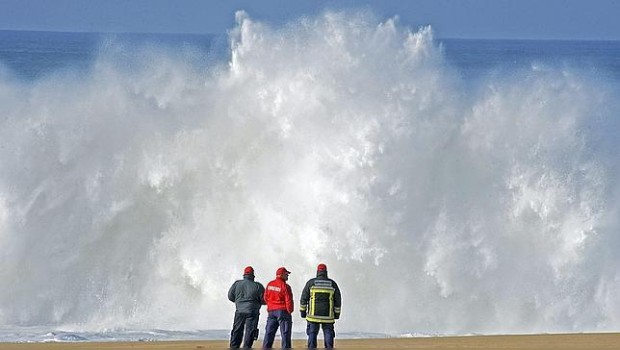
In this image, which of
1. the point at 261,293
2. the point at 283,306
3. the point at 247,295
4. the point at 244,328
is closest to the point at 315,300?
Answer: the point at 283,306

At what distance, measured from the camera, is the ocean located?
23.9 metres

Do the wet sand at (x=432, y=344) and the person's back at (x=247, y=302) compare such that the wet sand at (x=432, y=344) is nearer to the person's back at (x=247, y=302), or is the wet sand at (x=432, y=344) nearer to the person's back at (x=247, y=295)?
the person's back at (x=247, y=302)

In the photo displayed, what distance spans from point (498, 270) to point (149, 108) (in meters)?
8.94

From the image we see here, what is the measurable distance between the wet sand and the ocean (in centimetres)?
264

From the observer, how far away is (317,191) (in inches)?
993

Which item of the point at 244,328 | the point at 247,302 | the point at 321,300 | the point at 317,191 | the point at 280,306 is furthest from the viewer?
the point at 317,191

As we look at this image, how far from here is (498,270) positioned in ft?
80.1

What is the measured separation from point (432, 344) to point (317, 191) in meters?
6.98

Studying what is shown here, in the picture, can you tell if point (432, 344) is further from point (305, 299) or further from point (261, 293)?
point (261, 293)

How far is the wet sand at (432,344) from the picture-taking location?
60.8 ft

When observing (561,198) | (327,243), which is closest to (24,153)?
(327,243)

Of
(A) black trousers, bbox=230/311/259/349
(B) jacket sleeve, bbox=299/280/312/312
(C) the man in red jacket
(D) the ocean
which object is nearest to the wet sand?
(A) black trousers, bbox=230/311/259/349

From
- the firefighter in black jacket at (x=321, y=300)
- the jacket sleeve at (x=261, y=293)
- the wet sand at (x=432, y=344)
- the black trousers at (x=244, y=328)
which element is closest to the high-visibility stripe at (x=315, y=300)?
the firefighter in black jacket at (x=321, y=300)

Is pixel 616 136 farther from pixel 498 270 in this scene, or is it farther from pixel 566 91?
pixel 498 270
